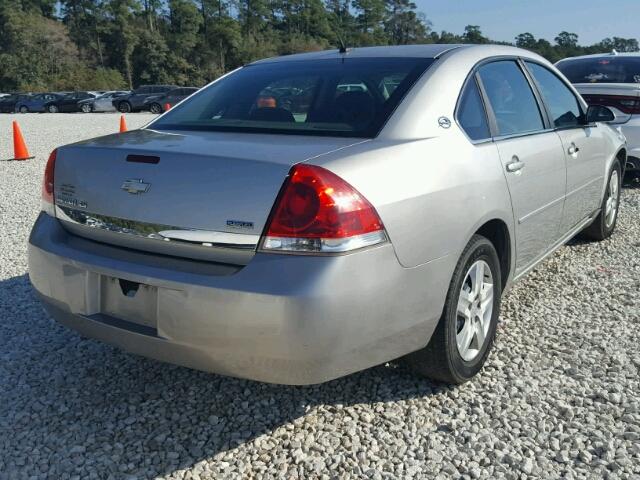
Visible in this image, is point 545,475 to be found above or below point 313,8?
below

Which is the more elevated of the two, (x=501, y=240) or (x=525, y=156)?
(x=525, y=156)

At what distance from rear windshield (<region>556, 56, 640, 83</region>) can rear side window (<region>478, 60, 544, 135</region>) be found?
15.5 feet

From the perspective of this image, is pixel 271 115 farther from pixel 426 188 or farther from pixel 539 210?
pixel 539 210

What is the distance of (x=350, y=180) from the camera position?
2.21 meters

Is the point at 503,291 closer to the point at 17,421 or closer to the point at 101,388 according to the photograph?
the point at 101,388

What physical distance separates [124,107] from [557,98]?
35.4 metres

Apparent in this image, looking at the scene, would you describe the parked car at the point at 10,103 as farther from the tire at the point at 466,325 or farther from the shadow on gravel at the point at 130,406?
the tire at the point at 466,325

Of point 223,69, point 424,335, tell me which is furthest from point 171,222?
point 223,69

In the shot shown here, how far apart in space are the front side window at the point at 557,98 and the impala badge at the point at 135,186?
260 centimetres

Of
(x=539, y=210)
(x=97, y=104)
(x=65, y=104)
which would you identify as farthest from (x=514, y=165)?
(x=65, y=104)

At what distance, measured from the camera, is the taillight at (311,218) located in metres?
2.14

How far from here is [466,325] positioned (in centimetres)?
290

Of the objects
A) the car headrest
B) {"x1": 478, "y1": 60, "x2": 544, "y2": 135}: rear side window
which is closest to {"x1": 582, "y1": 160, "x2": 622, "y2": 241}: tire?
{"x1": 478, "y1": 60, "x2": 544, "y2": 135}: rear side window

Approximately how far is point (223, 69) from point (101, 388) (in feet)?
258
